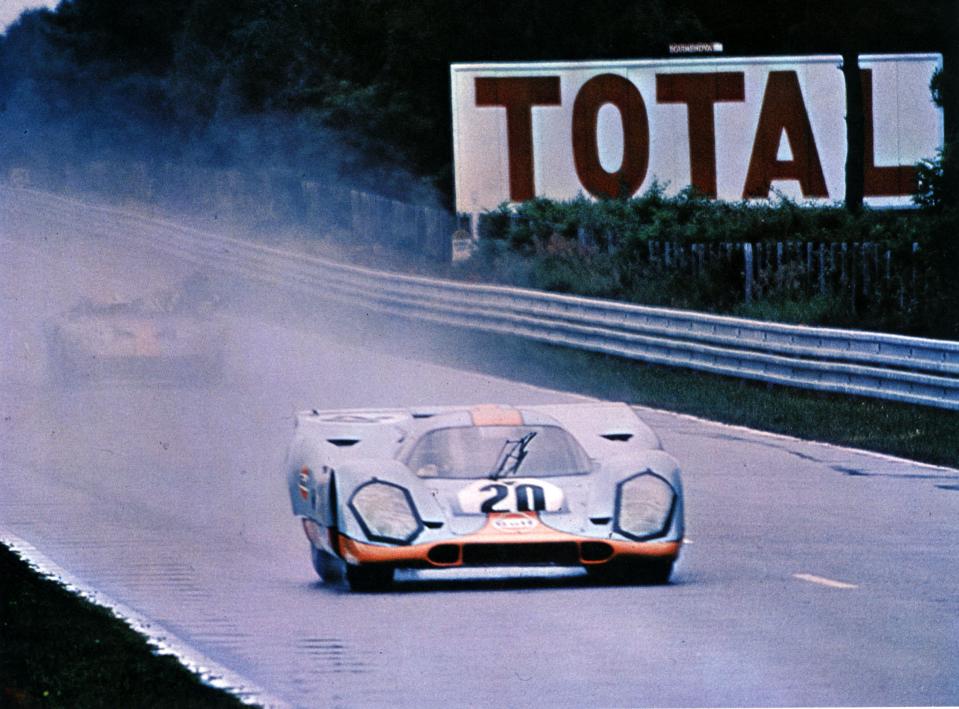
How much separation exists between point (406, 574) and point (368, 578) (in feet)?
0.65

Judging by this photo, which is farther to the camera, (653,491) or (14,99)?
(14,99)

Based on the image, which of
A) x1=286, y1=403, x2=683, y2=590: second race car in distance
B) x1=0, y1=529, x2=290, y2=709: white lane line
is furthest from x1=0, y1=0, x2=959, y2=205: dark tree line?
x1=286, y1=403, x2=683, y2=590: second race car in distance

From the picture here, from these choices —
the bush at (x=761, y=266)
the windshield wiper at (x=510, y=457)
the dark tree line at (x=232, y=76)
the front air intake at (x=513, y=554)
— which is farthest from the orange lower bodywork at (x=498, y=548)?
the bush at (x=761, y=266)

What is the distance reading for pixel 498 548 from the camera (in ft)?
26.2

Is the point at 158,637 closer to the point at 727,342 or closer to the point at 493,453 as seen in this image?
the point at 493,453

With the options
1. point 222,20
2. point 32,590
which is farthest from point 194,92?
point 32,590

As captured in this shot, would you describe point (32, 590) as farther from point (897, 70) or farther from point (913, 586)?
point (897, 70)

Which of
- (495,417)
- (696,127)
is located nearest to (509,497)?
(495,417)

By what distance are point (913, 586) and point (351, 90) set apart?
166 inches

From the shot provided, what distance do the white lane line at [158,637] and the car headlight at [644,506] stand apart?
1.85 m

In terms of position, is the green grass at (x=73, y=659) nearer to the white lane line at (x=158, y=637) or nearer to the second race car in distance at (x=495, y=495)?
the white lane line at (x=158, y=637)

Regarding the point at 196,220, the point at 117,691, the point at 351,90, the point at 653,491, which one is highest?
the point at 351,90

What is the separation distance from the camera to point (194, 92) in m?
10.0

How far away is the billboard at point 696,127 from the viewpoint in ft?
48.4
